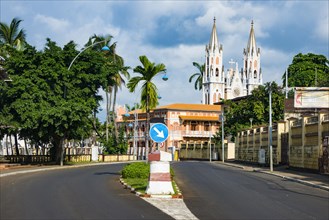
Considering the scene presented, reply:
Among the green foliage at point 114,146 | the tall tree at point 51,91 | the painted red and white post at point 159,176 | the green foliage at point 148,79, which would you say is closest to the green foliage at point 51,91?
the tall tree at point 51,91

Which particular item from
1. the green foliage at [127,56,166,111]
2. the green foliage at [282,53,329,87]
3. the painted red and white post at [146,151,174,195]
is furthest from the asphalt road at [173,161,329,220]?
the green foliage at [282,53,329,87]

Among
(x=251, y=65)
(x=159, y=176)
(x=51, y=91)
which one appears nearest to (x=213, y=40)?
(x=251, y=65)

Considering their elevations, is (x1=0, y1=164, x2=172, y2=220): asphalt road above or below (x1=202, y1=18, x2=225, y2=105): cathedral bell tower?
below

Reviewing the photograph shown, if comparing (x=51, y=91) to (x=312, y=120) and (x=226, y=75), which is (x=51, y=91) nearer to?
(x=312, y=120)

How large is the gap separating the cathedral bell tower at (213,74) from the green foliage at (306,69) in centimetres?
5414

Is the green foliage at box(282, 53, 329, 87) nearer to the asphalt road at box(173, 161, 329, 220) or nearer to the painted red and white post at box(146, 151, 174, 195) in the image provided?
the asphalt road at box(173, 161, 329, 220)

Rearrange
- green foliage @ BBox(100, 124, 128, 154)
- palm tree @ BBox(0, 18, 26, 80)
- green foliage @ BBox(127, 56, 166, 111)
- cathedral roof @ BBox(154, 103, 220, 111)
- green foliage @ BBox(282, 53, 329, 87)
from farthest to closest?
cathedral roof @ BBox(154, 103, 220, 111) < green foliage @ BBox(282, 53, 329, 87) < green foliage @ BBox(100, 124, 128, 154) < palm tree @ BBox(0, 18, 26, 80) < green foliage @ BBox(127, 56, 166, 111)

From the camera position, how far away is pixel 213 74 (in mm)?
152500

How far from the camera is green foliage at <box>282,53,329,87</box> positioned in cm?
9088

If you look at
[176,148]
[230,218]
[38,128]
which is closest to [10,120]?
[38,128]

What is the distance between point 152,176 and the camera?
1902 cm

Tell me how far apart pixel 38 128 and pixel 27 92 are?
9.43ft

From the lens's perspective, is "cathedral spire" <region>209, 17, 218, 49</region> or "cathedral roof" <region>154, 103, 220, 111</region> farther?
"cathedral spire" <region>209, 17, 218, 49</region>

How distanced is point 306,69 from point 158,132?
3078 inches
